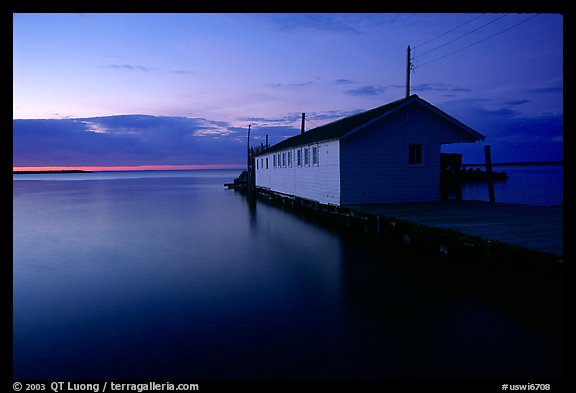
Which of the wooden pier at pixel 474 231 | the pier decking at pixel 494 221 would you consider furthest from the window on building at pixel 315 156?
the pier decking at pixel 494 221

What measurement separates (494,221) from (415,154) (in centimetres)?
803

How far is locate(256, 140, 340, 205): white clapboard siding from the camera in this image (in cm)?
1938

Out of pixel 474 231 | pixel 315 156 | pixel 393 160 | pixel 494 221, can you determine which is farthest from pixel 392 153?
pixel 474 231

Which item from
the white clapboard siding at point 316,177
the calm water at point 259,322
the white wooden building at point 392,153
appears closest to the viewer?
the calm water at point 259,322

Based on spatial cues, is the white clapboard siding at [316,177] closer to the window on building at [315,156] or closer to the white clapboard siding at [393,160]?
the window on building at [315,156]

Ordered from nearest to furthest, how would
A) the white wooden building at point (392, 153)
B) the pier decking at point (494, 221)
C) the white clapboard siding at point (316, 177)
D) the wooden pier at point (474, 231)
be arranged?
the wooden pier at point (474, 231) < the pier decking at point (494, 221) < the white wooden building at point (392, 153) < the white clapboard siding at point (316, 177)

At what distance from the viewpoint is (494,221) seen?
472 inches

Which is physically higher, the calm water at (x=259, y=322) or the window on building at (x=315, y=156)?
the window on building at (x=315, y=156)

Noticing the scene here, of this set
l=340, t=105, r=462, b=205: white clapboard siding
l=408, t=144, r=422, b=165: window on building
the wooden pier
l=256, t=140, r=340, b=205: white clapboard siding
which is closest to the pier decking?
the wooden pier

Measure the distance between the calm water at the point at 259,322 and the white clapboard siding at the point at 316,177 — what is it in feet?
13.9

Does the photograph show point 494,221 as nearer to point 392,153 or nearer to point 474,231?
point 474,231

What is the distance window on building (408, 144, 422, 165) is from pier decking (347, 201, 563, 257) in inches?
103

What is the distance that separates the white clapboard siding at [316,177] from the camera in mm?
19384
